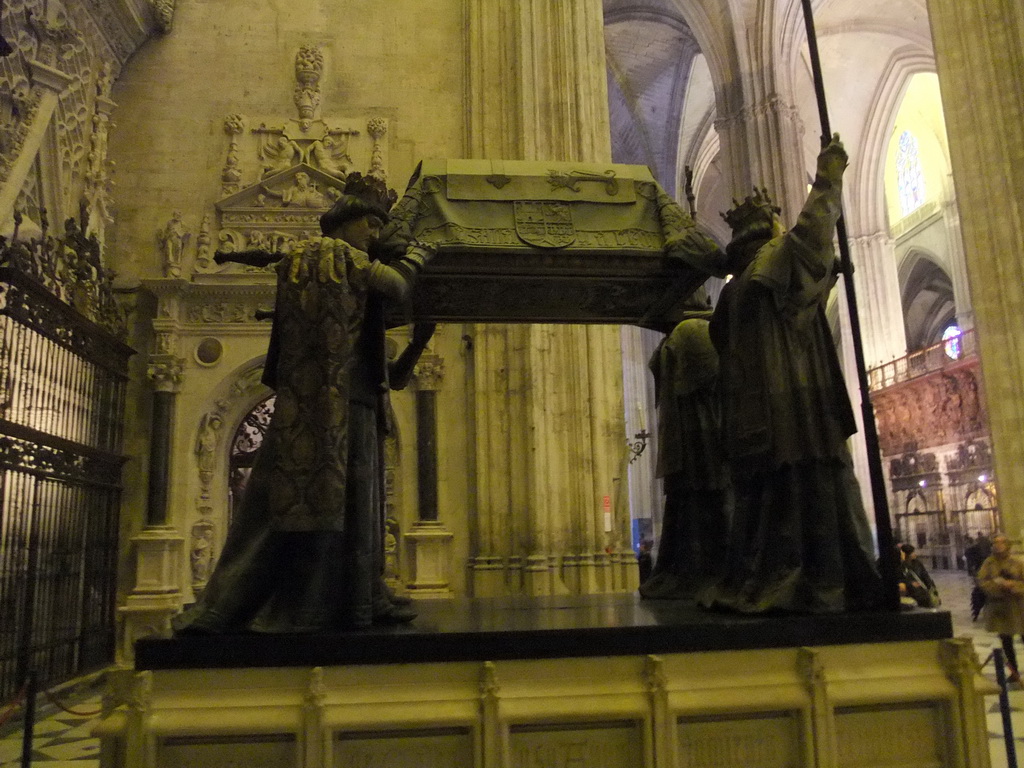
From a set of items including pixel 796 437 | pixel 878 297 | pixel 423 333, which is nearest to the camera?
pixel 796 437

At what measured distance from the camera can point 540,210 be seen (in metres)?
3.94

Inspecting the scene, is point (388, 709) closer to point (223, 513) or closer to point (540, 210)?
point (540, 210)

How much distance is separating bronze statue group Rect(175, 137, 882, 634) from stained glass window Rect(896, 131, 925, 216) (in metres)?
29.7

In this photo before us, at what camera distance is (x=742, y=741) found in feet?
9.53

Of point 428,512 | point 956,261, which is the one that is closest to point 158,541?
point 428,512

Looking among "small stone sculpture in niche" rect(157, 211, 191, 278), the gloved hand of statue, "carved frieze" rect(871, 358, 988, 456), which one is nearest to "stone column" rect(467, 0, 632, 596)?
"small stone sculpture in niche" rect(157, 211, 191, 278)

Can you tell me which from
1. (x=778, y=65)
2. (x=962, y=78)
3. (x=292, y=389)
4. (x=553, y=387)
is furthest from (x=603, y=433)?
(x=778, y=65)

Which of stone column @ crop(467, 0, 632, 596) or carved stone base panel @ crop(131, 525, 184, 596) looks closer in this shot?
stone column @ crop(467, 0, 632, 596)

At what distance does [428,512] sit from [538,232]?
616cm

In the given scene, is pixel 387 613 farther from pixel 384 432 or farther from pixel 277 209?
pixel 277 209

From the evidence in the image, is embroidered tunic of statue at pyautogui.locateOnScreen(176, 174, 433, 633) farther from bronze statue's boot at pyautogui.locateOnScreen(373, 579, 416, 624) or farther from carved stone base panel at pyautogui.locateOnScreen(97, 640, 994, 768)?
carved stone base panel at pyautogui.locateOnScreen(97, 640, 994, 768)

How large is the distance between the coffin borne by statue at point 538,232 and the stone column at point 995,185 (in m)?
8.42

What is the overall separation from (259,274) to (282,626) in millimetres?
7587

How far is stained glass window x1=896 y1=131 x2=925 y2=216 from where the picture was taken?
95.7ft
